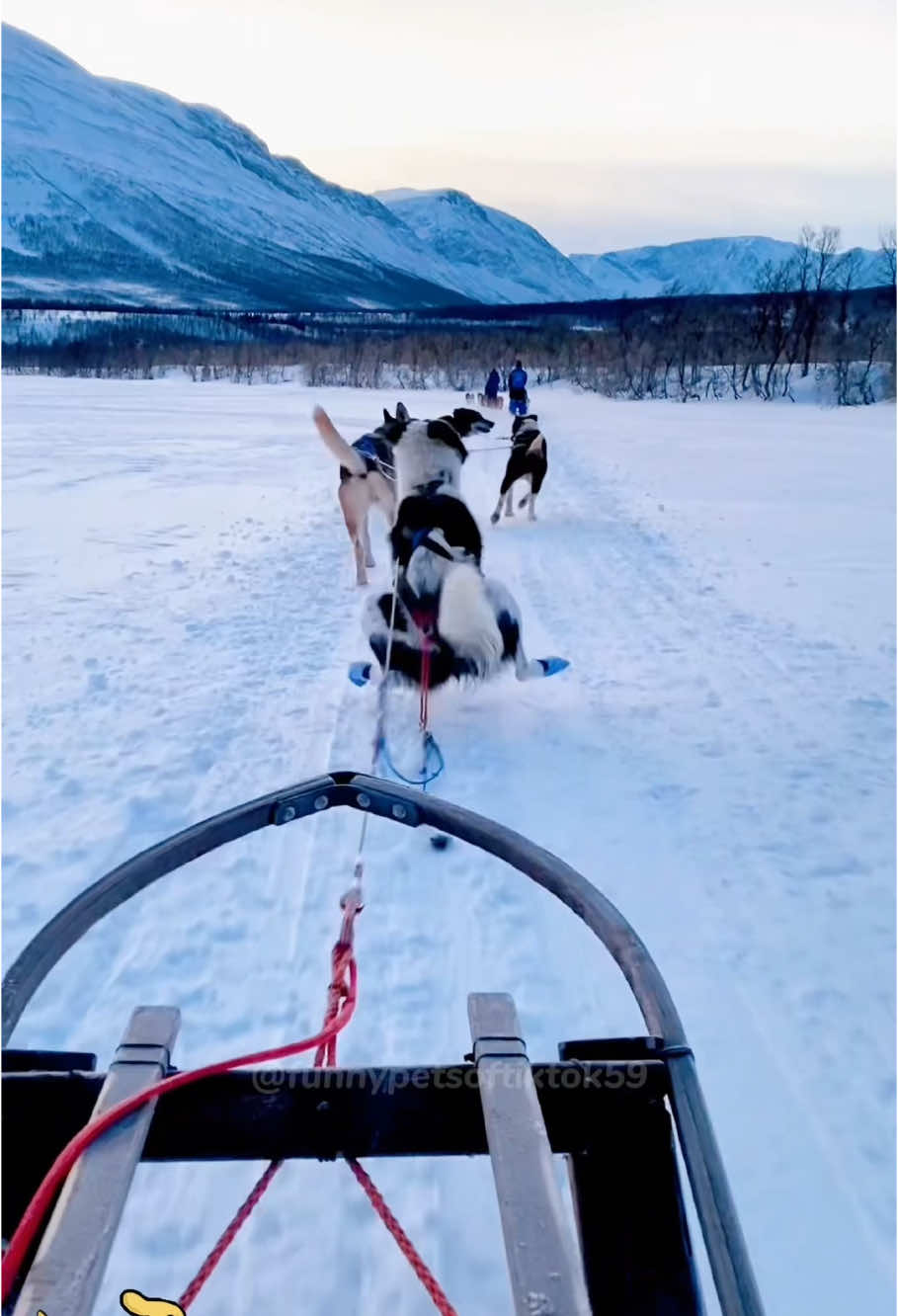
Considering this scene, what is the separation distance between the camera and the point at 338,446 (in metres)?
5.27

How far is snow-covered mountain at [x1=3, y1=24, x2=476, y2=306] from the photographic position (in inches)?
4466

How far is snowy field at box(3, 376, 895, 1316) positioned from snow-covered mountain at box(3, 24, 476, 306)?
10522 cm

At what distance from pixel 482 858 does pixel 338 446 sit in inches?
127

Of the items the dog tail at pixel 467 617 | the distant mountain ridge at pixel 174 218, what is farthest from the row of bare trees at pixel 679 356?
the distant mountain ridge at pixel 174 218

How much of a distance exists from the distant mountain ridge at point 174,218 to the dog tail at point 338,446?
91.7 meters

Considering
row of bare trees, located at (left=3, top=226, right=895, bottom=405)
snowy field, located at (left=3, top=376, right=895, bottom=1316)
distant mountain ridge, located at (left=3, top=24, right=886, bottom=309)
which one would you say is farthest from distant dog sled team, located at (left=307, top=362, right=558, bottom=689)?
distant mountain ridge, located at (left=3, top=24, right=886, bottom=309)

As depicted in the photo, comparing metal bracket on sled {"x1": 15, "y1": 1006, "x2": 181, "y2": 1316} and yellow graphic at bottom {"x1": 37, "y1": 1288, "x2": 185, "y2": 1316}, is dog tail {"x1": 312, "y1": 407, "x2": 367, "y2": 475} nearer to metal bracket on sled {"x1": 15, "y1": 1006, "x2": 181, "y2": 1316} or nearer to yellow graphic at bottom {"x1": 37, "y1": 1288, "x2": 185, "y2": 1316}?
metal bracket on sled {"x1": 15, "y1": 1006, "x2": 181, "y2": 1316}

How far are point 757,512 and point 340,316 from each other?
3682 inches

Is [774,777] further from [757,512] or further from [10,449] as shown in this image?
[10,449]

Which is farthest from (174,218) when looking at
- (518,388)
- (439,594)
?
(439,594)

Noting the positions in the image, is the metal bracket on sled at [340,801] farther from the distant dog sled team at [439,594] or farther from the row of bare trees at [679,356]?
the row of bare trees at [679,356]

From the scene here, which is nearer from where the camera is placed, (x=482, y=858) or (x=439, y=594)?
(x=482, y=858)

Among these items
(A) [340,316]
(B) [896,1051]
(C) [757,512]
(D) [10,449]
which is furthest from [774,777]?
(A) [340,316]

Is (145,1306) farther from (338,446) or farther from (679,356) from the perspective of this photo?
(679,356)
